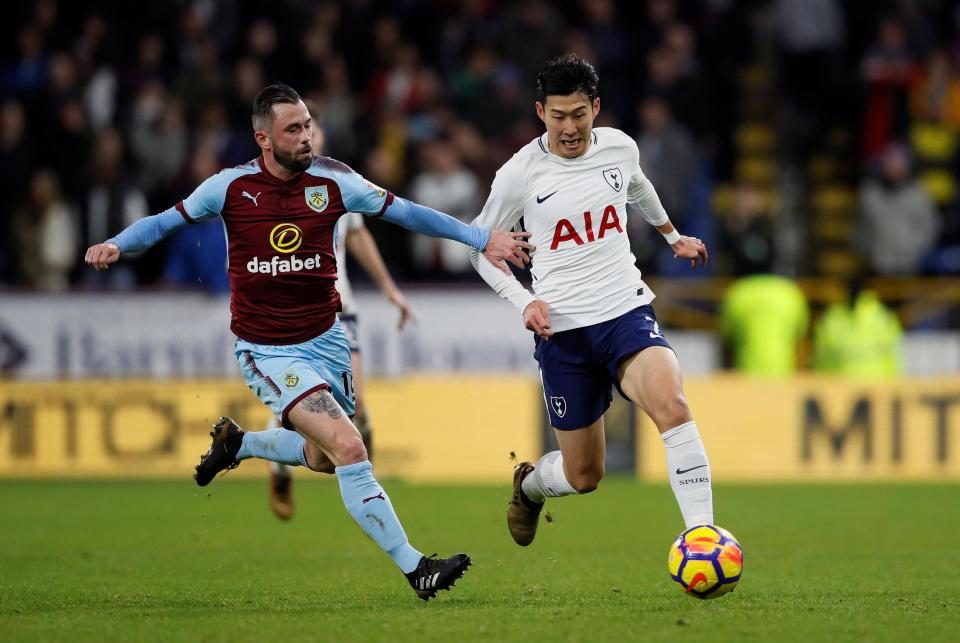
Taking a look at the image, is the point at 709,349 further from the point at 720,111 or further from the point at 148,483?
the point at 148,483

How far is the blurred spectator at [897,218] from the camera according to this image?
17.5 metres

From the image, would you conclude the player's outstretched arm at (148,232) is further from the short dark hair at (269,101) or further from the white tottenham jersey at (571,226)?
the white tottenham jersey at (571,226)

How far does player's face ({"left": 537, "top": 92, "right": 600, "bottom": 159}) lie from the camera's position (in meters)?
7.65

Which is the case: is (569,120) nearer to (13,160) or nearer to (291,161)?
(291,161)

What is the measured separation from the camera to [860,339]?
649 inches

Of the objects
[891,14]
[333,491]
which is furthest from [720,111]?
[333,491]

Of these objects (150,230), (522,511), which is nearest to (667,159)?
(522,511)

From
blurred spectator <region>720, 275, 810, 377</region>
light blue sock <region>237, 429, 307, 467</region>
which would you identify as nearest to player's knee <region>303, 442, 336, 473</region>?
light blue sock <region>237, 429, 307, 467</region>

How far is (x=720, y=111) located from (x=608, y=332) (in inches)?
464

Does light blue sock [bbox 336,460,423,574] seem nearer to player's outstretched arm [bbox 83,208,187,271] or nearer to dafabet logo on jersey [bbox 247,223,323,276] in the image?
dafabet logo on jersey [bbox 247,223,323,276]

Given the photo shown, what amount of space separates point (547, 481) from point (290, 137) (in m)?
2.42

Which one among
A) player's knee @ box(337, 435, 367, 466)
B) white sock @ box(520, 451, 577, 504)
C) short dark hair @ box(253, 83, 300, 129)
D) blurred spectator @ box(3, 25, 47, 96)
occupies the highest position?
blurred spectator @ box(3, 25, 47, 96)

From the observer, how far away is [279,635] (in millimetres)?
6203

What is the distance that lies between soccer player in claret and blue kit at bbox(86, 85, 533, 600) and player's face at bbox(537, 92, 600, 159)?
0.57 meters
